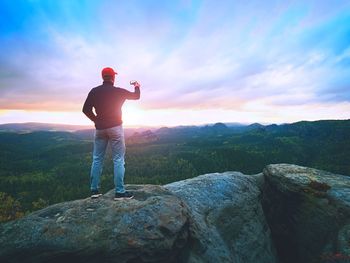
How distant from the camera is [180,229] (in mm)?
13445

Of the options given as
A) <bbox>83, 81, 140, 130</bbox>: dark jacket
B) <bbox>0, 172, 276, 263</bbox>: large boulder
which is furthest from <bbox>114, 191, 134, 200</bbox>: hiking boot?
<bbox>83, 81, 140, 130</bbox>: dark jacket

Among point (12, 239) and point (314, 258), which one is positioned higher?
point (12, 239)

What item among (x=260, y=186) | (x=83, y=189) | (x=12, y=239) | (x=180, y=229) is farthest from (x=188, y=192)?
(x=83, y=189)

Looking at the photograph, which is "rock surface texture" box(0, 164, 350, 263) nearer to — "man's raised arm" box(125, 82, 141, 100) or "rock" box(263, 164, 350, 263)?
"rock" box(263, 164, 350, 263)

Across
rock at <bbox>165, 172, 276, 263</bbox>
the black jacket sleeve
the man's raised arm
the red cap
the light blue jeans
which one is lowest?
rock at <bbox>165, 172, 276, 263</bbox>

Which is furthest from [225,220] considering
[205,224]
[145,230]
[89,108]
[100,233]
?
[89,108]

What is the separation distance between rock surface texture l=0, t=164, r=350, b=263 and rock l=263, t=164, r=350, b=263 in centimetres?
6

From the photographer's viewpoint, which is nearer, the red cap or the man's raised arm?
the man's raised arm

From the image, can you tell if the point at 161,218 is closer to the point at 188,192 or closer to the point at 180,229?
the point at 180,229

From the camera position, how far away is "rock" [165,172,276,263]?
Answer: 1471 centimetres

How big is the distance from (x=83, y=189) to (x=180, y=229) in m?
146

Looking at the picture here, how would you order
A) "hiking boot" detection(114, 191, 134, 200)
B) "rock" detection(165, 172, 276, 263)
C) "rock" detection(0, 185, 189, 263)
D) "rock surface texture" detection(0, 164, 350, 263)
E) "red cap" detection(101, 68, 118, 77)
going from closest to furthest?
"rock" detection(0, 185, 189, 263) < "rock surface texture" detection(0, 164, 350, 263) < "red cap" detection(101, 68, 118, 77) < "hiking boot" detection(114, 191, 134, 200) < "rock" detection(165, 172, 276, 263)

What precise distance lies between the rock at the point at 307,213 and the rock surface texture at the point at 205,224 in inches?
2.2

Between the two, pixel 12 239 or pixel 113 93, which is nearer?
pixel 12 239
